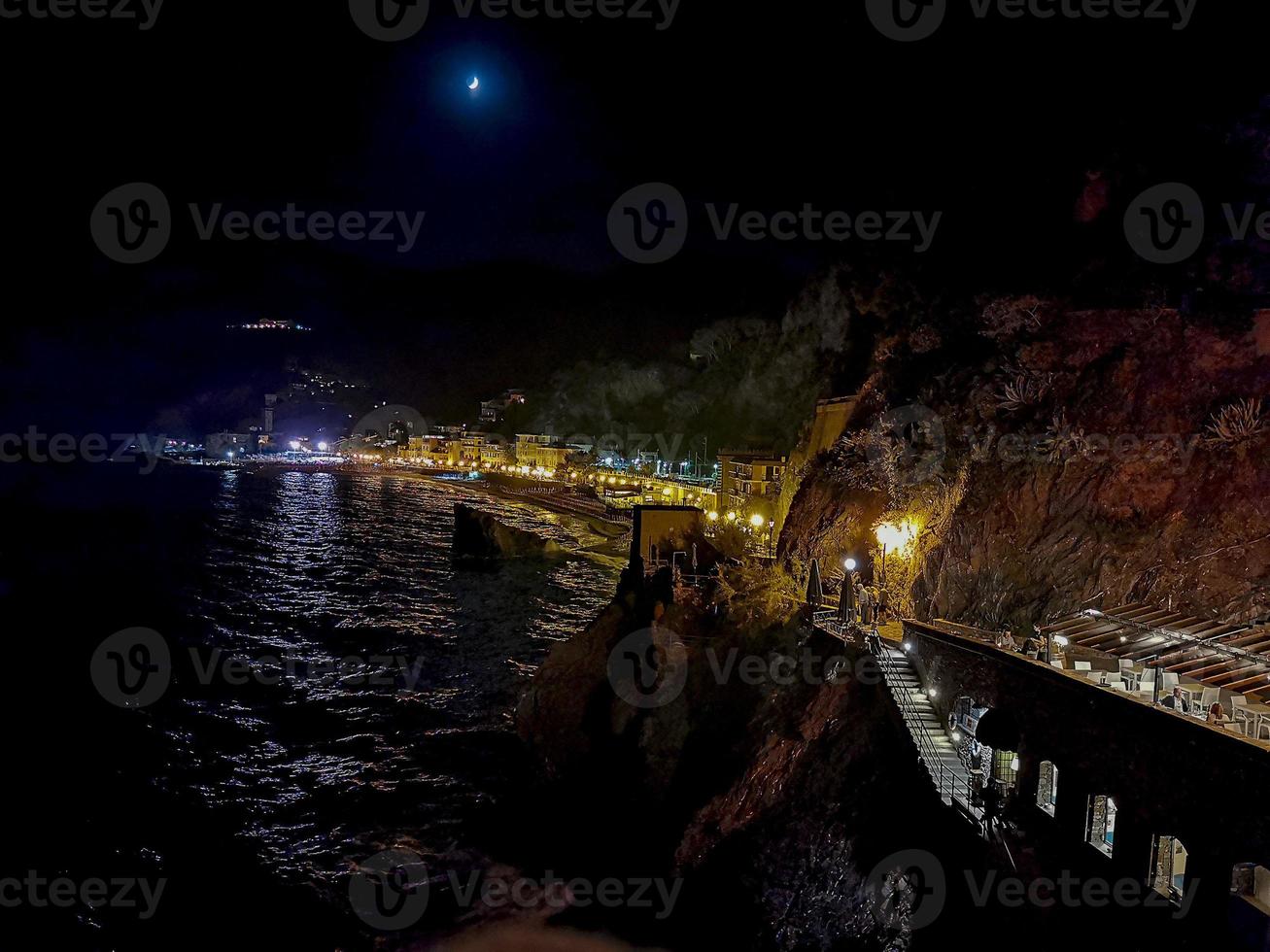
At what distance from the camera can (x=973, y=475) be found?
16625 millimetres

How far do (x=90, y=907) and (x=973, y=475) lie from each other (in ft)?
74.1

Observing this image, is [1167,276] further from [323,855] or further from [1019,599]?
[323,855]

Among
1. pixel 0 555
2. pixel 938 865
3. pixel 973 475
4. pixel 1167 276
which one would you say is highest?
Answer: pixel 1167 276

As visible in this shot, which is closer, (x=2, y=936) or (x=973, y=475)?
(x=2, y=936)

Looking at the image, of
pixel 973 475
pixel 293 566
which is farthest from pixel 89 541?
pixel 973 475

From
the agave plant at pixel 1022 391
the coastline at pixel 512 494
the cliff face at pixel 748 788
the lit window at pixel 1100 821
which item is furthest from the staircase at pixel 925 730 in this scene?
the coastline at pixel 512 494
